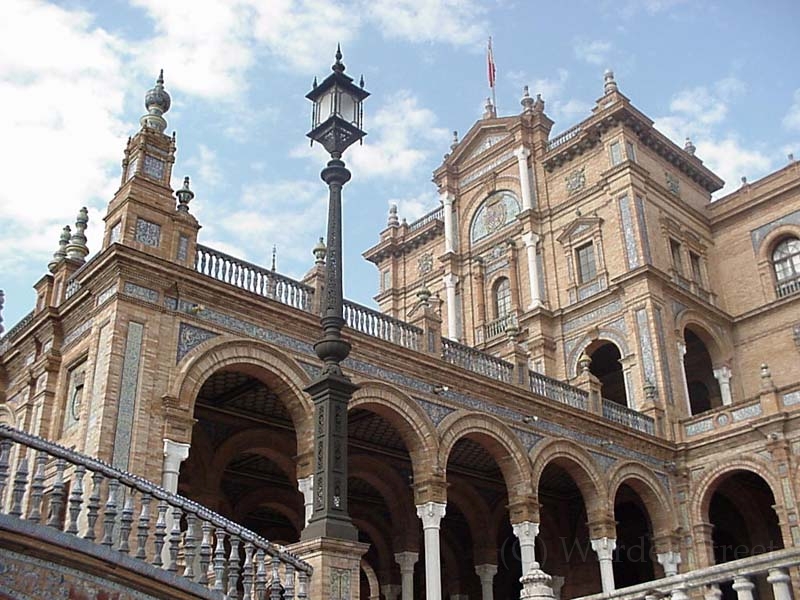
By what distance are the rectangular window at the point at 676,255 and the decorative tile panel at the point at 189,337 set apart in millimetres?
17962

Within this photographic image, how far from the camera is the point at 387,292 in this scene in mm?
35344

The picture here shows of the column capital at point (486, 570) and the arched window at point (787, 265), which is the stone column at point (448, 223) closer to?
the arched window at point (787, 265)

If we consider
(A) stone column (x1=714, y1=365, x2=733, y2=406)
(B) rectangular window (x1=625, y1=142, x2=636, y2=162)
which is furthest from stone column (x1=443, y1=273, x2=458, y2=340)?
(A) stone column (x1=714, y1=365, x2=733, y2=406)

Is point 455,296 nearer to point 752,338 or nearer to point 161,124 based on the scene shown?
point 752,338

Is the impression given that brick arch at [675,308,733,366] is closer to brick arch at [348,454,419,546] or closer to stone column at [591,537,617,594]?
stone column at [591,537,617,594]

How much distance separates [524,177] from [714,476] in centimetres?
1211

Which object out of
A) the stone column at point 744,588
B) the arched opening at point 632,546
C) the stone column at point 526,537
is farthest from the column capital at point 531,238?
the stone column at point 744,588

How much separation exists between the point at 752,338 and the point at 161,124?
66.0ft

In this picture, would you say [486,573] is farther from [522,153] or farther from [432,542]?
[522,153]

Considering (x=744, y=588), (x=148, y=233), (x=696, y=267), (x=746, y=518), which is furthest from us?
(x=696, y=267)

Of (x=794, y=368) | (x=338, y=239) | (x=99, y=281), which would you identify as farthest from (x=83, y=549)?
(x=794, y=368)

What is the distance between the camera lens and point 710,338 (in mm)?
28672

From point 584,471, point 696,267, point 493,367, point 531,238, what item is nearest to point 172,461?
point 493,367

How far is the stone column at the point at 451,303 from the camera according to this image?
31.5 metres
